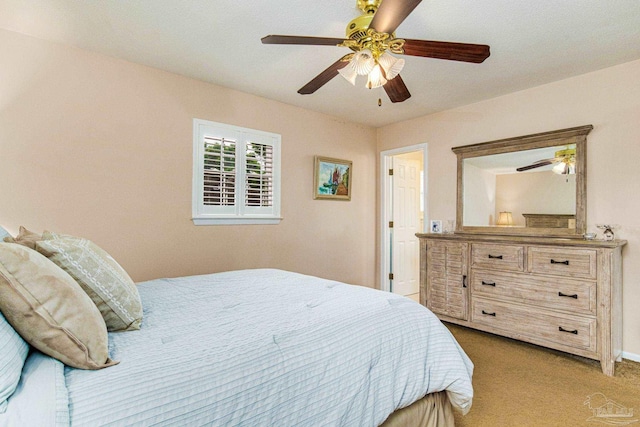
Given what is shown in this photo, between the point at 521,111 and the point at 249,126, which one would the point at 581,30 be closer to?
the point at 521,111

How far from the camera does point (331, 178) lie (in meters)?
4.31

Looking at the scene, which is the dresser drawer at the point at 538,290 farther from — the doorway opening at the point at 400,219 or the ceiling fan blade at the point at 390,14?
the ceiling fan blade at the point at 390,14

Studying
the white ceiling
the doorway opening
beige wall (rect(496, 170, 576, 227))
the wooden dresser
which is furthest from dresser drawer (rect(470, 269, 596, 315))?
the white ceiling

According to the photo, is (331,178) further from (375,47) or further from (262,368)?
(262,368)

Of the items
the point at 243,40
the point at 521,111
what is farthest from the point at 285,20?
the point at 521,111

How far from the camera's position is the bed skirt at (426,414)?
1.49m

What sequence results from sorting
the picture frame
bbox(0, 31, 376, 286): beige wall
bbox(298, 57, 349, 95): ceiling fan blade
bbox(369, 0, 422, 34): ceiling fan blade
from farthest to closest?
1. the picture frame
2. bbox(0, 31, 376, 286): beige wall
3. bbox(298, 57, 349, 95): ceiling fan blade
4. bbox(369, 0, 422, 34): ceiling fan blade

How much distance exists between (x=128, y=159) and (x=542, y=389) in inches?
140

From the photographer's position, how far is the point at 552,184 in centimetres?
326

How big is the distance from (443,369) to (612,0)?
7.62 ft

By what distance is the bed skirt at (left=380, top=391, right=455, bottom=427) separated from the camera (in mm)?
1493

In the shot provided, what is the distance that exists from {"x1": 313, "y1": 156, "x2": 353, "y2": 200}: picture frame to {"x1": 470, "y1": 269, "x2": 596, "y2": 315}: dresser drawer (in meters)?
1.83

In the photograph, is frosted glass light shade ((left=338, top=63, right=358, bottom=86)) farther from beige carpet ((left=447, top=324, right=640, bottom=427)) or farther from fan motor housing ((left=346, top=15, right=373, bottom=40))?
beige carpet ((left=447, top=324, right=640, bottom=427))

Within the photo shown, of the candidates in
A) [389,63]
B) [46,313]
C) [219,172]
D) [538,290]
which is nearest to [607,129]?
[538,290]
